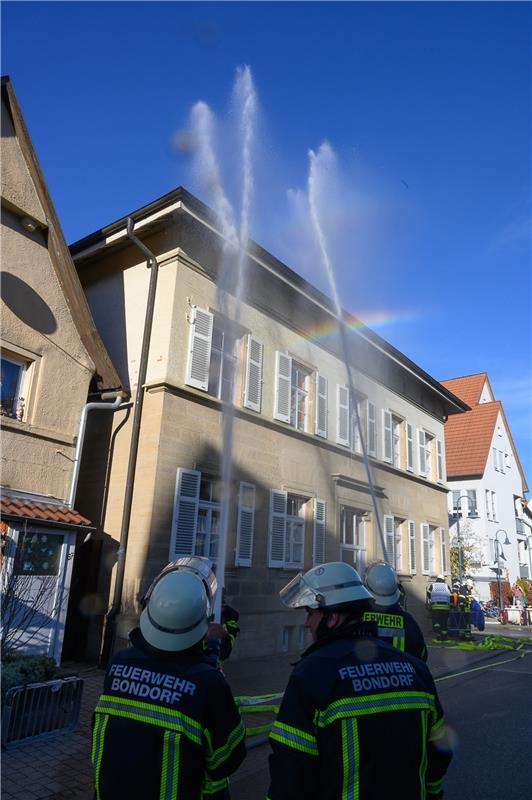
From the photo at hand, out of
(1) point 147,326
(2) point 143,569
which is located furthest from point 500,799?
(1) point 147,326

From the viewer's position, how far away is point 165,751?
229 cm

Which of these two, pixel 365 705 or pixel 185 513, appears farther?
pixel 185 513

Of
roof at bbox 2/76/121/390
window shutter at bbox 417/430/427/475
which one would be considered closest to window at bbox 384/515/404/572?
window shutter at bbox 417/430/427/475

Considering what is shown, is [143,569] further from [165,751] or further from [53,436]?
[165,751]

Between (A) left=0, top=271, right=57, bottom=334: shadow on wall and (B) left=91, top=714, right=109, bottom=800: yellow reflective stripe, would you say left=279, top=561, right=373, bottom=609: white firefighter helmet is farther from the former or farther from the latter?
(A) left=0, top=271, right=57, bottom=334: shadow on wall

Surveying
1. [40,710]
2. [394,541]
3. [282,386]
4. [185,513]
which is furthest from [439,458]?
[40,710]

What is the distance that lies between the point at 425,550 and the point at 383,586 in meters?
16.4

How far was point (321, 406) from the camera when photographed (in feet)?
53.1

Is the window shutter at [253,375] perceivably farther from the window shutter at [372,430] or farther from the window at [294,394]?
the window shutter at [372,430]

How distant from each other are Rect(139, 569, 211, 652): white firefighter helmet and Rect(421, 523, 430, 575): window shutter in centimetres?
1912

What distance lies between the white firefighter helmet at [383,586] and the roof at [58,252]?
767 cm

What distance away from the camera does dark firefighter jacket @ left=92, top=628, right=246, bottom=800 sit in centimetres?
229

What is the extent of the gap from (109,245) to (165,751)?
40.9ft

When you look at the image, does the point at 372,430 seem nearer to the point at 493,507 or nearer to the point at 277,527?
the point at 277,527
